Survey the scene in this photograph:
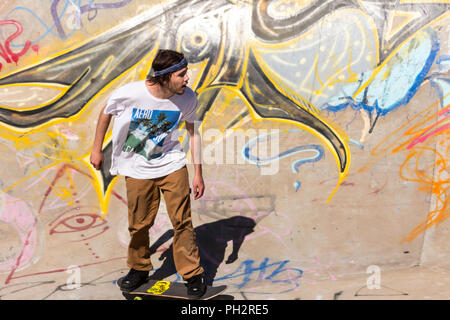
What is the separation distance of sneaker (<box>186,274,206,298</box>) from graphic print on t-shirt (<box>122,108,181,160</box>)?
887 millimetres

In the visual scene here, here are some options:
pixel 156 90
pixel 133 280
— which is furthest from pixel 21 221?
pixel 156 90

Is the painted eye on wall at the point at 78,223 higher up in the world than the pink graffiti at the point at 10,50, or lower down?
lower down

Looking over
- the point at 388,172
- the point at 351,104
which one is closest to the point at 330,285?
the point at 388,172

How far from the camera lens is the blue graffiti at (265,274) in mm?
3783

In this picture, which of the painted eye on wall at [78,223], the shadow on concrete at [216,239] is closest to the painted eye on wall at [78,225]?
the painted eye on wall at [78,223]

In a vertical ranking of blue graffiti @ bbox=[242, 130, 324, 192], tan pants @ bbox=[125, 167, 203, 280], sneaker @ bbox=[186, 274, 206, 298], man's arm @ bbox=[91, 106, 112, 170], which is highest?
man's arm @ bbox=[91, 106, 112, 170]

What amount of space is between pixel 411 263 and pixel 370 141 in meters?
1.13

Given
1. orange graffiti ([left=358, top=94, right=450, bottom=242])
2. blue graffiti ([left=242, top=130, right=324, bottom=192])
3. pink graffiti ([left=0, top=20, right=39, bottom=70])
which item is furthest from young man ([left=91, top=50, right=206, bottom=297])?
orange graffiti ([left=358, top=94, right=450, bottom=242])

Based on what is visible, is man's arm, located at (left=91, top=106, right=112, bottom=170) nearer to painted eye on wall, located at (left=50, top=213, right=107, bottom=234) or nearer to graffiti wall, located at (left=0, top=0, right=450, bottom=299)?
graffiti wall, located at (left=0, top=0, right=450, bottom=299)

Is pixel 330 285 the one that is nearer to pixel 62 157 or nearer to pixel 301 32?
pixel 301 32

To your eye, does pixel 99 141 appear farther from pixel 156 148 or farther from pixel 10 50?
pixel 10 50

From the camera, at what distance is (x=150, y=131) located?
3.20 metres

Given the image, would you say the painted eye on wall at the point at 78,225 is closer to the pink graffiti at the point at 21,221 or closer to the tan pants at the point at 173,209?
the pink graffiti at the point at 21,221

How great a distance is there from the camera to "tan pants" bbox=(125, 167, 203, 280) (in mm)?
3234
